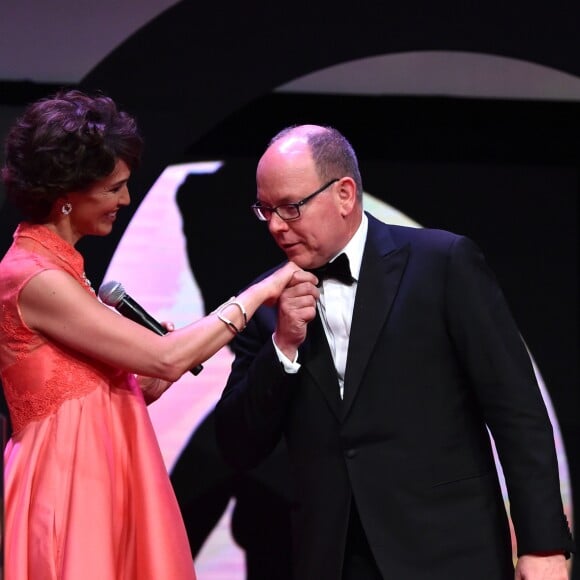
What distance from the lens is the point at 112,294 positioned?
7.91 ft

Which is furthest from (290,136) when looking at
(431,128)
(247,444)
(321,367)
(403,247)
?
(431,128)

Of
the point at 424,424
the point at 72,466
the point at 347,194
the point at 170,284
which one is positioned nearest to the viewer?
the point at 72,466

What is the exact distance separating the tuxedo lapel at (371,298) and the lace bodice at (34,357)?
539mm

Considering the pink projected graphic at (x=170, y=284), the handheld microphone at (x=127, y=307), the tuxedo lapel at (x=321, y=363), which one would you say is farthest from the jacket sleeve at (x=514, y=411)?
the pink projected graphic at (x=170, y=284)

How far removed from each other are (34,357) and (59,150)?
44cm

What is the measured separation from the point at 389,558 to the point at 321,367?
0.44m

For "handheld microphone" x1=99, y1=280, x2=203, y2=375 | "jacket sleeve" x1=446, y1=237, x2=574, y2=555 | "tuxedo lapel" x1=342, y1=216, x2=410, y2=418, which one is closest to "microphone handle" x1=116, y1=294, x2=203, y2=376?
"handheld microphone" x1=99, y1=280, x2=203, y2=375

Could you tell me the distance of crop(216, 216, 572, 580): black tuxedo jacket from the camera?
7.68 ft

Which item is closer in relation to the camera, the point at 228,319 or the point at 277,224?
the point at 228,319

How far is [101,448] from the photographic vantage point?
90.3 inches

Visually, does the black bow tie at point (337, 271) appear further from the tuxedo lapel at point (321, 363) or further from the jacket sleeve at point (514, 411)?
the jacket sleeve at point (514, 411)

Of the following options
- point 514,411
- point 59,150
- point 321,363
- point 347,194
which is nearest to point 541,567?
point 514,411

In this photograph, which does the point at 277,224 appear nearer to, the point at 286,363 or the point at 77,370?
the point at 286,363

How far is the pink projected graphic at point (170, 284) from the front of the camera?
351cm
